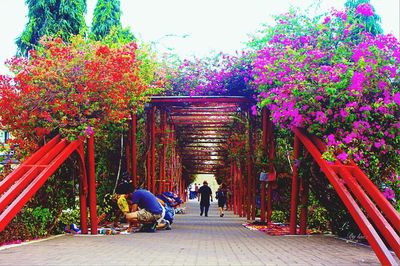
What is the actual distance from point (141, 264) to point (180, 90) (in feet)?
37.0

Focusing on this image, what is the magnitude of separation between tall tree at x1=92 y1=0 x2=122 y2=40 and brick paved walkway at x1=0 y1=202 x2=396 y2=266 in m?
26.6

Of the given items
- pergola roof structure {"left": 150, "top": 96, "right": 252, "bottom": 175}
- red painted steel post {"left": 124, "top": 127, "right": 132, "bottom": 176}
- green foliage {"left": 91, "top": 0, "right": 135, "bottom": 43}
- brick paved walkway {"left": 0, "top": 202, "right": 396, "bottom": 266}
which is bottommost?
brick paved walkway {"left": 0, "top": 202, "right": 396, "bottom": 266}

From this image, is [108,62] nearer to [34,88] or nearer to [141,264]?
[34,88]

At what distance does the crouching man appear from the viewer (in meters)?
12.5

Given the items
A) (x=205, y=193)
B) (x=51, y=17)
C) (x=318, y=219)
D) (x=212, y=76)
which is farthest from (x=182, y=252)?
(x=51, y=17)

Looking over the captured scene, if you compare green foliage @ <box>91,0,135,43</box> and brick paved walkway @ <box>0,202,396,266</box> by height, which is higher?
green foliage @ <box>91,0,135,43</box>

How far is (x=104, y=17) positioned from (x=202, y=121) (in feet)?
47.9

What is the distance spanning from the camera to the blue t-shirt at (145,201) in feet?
41.1

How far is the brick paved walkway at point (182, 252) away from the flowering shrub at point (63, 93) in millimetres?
2071

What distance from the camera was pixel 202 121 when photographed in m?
24.1

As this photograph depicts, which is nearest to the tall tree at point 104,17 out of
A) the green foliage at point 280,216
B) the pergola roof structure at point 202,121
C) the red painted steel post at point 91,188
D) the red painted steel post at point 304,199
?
the pergola roof structure at point 202,121

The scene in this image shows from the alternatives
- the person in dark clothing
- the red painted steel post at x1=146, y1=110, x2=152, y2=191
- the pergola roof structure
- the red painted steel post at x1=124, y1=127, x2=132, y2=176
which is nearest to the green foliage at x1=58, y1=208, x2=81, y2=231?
the red painted steel post at x1=124, y1=127, x2=132, y2=176

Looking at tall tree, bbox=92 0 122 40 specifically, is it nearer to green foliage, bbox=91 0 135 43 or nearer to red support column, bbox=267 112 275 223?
green foliage, bbox=91 0 135 43

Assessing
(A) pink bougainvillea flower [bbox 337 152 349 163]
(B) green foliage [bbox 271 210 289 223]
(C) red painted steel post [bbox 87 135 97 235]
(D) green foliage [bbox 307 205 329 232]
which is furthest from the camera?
(B) green foliage [bbox 271 210 289 223]
